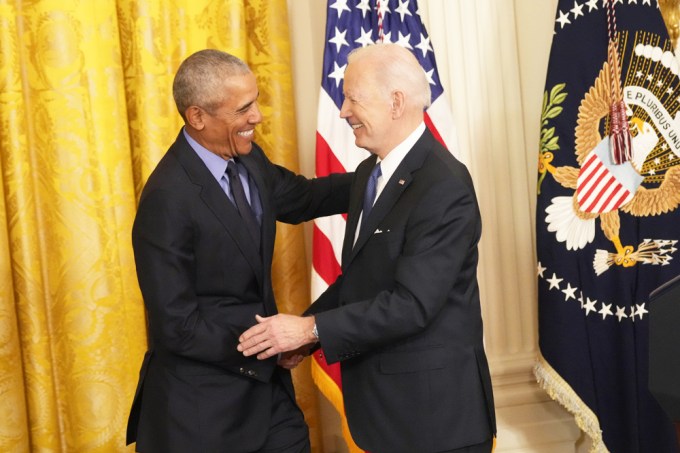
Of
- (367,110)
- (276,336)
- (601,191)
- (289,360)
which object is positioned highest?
(367,110)

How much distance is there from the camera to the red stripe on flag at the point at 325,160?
3384 millimetres

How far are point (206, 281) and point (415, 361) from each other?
623mm

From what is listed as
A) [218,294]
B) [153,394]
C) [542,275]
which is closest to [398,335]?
[218,294]

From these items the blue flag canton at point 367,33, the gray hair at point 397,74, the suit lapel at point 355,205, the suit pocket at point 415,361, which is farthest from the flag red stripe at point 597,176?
the suit pocket at point 415,361

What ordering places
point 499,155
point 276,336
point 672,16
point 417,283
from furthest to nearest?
1. point 499,155
2. point 672,16
3. point 276,336
4. point 417,283

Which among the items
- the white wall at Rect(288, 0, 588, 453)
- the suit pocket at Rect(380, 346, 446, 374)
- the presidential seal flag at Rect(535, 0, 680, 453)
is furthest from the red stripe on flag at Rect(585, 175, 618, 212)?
the suit pocket at Rect(380, 346, 446, 374)

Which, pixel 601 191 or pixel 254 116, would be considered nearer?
pixel 254 116

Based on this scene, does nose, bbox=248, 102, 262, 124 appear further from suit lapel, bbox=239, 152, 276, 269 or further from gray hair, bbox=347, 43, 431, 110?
gray hair, bbox=347, 43, 431, 110

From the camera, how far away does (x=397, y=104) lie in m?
2.38

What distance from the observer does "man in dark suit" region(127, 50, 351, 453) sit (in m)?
2.28

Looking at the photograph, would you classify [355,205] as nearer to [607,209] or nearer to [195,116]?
[195,116]

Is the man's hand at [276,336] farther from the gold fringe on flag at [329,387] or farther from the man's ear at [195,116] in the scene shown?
the gold fringe on flag at [329,387]

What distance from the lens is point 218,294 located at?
7.82 ft

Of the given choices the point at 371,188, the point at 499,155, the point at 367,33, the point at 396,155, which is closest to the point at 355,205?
the point at 371,188
